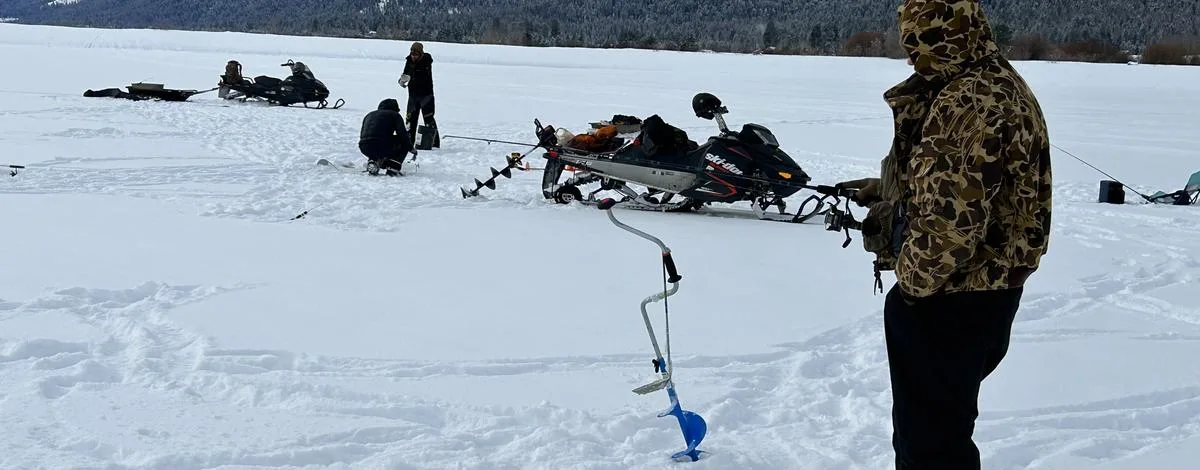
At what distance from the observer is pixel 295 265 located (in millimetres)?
4926

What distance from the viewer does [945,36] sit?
1.88m

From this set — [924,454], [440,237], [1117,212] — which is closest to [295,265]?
[440,237]

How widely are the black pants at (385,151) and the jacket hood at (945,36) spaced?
6656 millimetres

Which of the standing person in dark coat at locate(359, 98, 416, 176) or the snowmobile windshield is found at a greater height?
the snowmobile windshield

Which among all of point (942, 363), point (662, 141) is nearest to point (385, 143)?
point (662, 141)

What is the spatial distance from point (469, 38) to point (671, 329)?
219 ft

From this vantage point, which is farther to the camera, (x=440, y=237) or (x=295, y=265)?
(x=440, y=237)

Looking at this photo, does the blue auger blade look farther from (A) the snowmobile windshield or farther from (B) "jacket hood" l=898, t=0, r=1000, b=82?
(A) the snowmobile windshield

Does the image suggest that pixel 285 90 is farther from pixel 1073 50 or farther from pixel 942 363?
pixel 1073 50

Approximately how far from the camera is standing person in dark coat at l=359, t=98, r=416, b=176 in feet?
26.7

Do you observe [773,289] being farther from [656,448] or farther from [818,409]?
[656,448]

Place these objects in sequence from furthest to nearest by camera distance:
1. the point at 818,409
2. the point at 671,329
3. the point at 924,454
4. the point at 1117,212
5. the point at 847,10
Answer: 1. the point at 847,10
2. the point at 1117,212
3. the point at 671,329
4. the point at 818,409
5. the point at 924,454

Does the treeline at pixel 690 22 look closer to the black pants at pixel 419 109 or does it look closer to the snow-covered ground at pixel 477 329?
the black pants at pixel 419 109

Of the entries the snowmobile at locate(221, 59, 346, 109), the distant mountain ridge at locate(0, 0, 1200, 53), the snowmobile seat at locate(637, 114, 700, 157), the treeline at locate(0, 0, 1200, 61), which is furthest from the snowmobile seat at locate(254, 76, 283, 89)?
the distant mountain ridge at locate(0, 0, 1200, 53)
